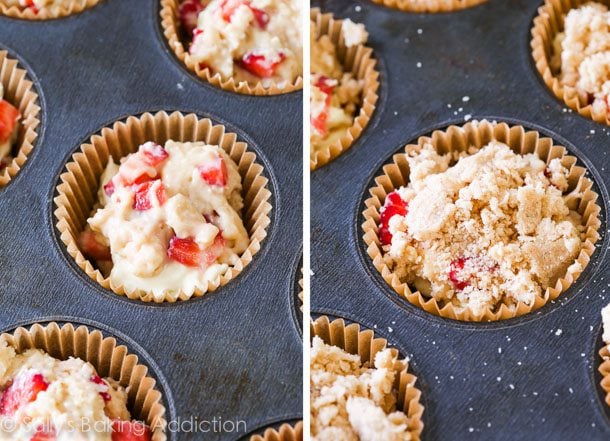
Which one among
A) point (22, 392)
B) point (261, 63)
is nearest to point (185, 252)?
point (22, 392)

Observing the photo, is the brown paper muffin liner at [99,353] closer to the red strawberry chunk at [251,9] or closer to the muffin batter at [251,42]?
the muffin batter at [251,42]

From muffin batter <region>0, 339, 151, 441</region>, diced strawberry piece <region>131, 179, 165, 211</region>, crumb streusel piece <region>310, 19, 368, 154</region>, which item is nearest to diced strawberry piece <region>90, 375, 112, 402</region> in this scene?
muffin batter <region>0, 339, 151, 441</region>

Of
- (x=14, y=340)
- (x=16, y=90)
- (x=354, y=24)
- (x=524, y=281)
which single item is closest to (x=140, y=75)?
(x=16, y=90)

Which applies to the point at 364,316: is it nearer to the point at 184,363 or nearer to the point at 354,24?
the point at 184,363

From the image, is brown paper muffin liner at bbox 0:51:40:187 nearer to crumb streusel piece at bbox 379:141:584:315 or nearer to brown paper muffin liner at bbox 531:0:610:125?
crumb streusel piece at bbox 379:141:584:315

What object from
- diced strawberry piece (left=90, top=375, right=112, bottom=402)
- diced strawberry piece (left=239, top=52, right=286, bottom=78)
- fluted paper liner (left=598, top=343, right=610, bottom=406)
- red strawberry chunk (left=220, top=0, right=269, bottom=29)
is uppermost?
red strawberry chunk (left=220, top=0, right=269, bottom=29)

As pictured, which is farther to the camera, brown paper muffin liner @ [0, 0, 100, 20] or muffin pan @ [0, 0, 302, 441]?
brown paper muffin liner @ [0, 0, 100, 20]
